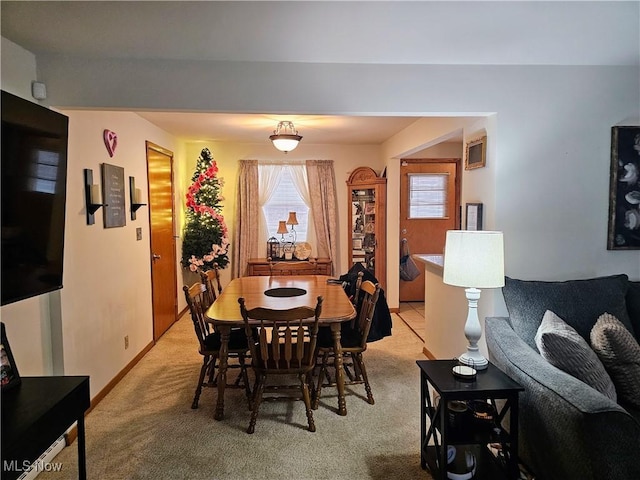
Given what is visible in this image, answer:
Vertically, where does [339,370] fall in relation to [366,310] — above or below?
below

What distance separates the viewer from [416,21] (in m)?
2.04

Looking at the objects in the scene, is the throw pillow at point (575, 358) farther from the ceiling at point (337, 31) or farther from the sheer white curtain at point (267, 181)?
the sheer white curtain at point (267, 181)

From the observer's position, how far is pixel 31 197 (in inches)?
68.2

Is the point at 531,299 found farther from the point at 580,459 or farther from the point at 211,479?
the point at 211,479

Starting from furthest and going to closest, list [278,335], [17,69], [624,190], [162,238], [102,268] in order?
[162,238] → [102,268] → [624,190] → [278,335] → [17,69]

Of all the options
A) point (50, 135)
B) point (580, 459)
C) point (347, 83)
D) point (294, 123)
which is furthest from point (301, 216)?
point (580, 459)

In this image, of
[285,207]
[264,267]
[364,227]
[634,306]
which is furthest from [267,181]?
[634,306]

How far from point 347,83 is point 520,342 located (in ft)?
5.87

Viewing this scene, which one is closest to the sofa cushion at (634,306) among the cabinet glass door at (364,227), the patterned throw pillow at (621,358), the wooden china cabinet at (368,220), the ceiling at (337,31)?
the patterned throw pillow at (621,358)

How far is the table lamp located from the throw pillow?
312mm

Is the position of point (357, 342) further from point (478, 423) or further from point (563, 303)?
point (563, 303)

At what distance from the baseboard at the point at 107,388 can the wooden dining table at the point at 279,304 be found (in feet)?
2.84

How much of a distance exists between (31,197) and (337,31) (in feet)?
5.23

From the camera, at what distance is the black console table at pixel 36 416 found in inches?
51.3
